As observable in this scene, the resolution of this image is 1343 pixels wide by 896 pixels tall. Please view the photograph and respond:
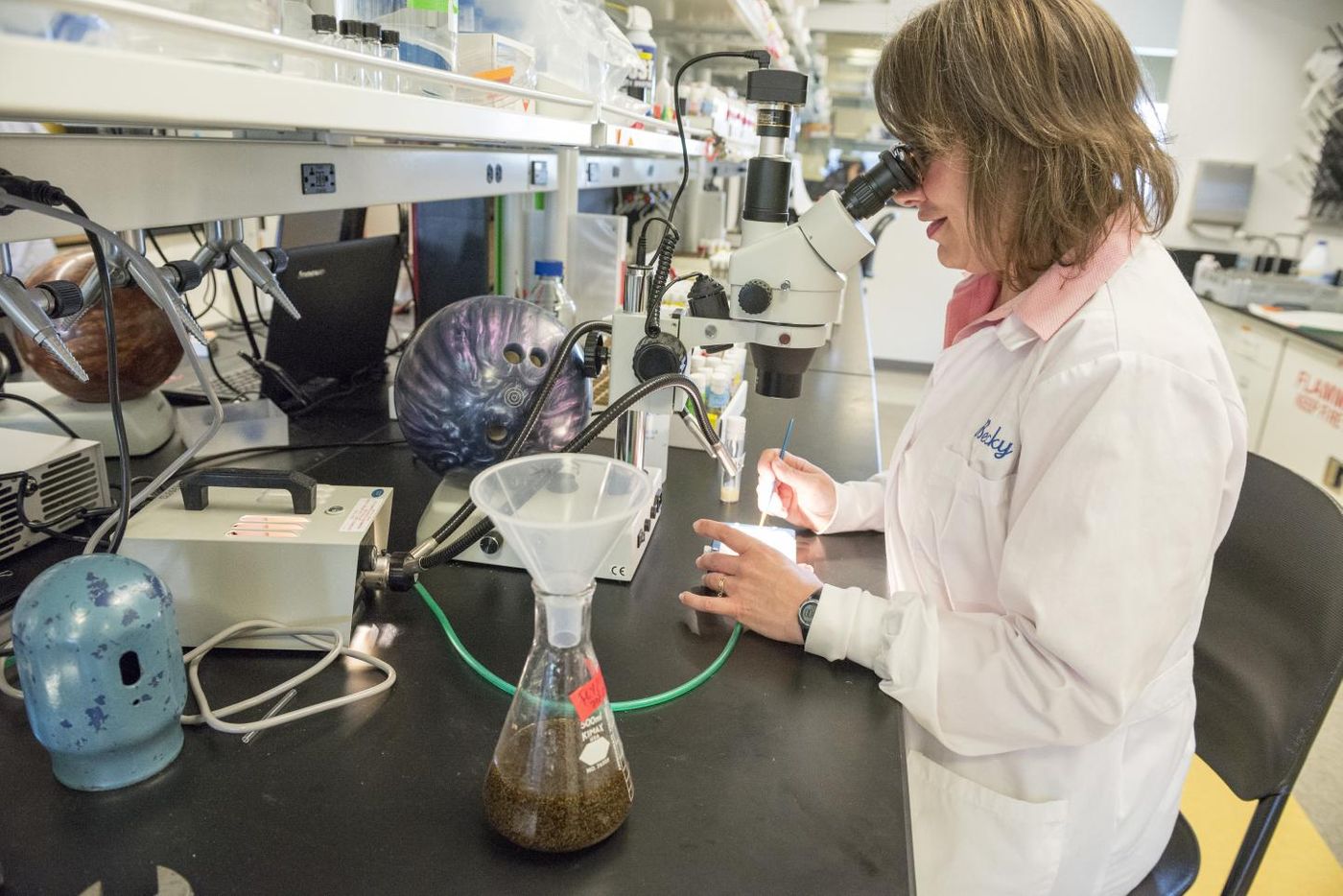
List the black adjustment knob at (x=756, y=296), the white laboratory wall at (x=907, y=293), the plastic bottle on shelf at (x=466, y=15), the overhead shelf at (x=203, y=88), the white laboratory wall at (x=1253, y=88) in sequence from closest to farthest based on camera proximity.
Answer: the overhead shelf at (x=203, y=88) → the black adjustment knob at (x=756, y=296) → the plastic bottle on shelf at (x=466, y=15) → the white laboratory wall at (x=1253, y=88) → the white laboratory wall at (x=907, y=293)

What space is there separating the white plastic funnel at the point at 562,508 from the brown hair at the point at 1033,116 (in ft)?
1.79

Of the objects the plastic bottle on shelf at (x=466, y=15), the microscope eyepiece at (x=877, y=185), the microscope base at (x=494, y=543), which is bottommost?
the microscope base at (x=494, y=543)

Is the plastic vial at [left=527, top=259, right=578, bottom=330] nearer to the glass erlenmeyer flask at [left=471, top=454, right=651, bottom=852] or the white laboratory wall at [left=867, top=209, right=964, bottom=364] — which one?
the glass erlenmeyer flask at [left=471, top=454, right=651, bottom=852]

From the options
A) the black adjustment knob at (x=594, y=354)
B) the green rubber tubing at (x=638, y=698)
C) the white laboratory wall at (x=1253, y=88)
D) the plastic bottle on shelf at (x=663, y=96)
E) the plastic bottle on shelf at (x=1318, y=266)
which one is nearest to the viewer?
the green rubber tubing at (x=638, y=698)

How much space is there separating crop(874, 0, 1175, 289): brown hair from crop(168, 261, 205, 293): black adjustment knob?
2.64 feet

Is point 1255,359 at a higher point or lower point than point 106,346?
lower

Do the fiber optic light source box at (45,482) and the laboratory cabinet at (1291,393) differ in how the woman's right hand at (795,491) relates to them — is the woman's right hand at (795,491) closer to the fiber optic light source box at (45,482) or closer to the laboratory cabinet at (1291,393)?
the fiber optic light source box at (45,482)

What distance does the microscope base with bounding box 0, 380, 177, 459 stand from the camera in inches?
51.1

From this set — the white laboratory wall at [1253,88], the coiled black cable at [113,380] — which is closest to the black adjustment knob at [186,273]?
the coiled black cable at [113,380]

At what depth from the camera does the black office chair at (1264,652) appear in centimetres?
101

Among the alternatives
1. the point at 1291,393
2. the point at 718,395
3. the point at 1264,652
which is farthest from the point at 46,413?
the point at 1291,393

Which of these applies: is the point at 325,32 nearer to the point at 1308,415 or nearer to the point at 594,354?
the point at 594,354

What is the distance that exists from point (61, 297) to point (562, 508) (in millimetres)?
492

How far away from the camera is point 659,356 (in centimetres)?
99
